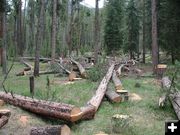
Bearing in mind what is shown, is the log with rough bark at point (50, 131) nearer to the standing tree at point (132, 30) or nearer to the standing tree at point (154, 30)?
the standing tree at point (154, 30)

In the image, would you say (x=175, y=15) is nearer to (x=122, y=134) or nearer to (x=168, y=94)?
(x=168, y=94)

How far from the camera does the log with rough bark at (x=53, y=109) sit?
27.5ft

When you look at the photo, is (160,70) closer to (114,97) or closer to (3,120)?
(114,97)

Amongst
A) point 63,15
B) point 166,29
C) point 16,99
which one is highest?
point 63,15

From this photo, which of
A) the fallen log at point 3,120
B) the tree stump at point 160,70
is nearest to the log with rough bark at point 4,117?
the fallen log at point 3,120

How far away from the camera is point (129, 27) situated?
42406mm

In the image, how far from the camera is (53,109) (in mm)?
8648

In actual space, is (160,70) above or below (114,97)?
above

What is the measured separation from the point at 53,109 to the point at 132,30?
34.4 m

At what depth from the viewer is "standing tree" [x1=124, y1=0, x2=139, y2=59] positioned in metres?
41.8

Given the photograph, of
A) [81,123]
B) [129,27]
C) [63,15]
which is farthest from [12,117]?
[63,15]

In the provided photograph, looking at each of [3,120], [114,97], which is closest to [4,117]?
[3,120]

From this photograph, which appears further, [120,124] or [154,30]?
[154,30]

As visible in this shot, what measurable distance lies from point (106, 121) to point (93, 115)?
0.40 metres
